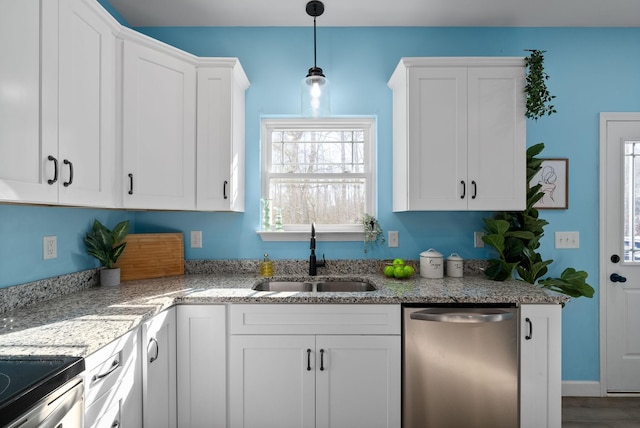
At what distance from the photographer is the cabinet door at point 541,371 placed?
5.81 feet

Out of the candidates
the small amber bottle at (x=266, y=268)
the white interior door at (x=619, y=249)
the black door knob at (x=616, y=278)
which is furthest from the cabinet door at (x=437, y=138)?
the black door knob at (x=616, y=278)

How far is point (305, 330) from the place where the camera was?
5.88 feet

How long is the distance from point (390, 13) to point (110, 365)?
2581mm

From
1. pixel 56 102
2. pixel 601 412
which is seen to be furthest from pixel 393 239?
pixel 56 102

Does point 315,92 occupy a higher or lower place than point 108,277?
higher

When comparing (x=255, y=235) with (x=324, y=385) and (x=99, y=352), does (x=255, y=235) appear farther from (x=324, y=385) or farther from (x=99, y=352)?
(x=99, y=352)

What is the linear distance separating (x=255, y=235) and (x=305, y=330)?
3.01ft

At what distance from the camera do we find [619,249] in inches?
97.7

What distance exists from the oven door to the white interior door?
317cm

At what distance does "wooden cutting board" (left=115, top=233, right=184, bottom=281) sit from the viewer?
2219mm

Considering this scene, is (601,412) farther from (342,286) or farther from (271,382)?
(271,382)

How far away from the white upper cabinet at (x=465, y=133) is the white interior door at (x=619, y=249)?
36.2 inches

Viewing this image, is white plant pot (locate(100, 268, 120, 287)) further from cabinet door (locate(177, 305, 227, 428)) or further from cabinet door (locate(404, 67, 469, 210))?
Result: cabinet door (locate(404, 67, 469, 210))

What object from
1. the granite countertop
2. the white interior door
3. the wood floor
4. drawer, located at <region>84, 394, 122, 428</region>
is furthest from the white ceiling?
the wood floor
